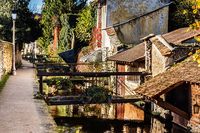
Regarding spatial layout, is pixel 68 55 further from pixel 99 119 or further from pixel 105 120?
pixel 105 120

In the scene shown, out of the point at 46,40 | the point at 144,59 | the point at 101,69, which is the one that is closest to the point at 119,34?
the point at 101,69

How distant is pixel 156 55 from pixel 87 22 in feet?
67.0

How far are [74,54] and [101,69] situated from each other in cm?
963

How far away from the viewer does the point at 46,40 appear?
58.8 meters

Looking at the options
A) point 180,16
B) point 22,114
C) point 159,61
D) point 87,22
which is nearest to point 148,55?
point 159,61

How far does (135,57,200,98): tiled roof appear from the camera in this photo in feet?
54.3

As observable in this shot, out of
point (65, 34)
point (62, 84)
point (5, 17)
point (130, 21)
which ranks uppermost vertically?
point (5, 17)

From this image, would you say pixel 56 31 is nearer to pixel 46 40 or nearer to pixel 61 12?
pixel 61 12

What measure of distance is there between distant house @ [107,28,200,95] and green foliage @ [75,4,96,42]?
40.5 ft

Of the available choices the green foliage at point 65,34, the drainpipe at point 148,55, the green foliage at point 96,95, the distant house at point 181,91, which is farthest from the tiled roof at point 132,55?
the green foliage at point 65,34

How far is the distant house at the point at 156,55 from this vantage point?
68.4 ft

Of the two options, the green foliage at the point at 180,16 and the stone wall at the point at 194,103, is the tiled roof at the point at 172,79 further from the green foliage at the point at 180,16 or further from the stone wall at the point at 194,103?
the green foliage at the point at 180,16

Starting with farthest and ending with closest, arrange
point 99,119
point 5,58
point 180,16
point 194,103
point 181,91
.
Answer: point 5,58 → point 180,16 → point 99,119 → point 181,91 → point 194,103

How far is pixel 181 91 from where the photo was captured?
1870 centimetres
